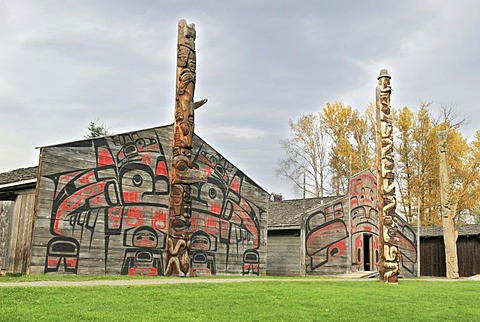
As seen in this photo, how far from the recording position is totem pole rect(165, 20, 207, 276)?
15.2 meters

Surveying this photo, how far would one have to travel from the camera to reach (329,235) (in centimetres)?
2441

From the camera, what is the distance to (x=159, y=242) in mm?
16719

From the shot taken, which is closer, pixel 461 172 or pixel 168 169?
pixel 168 169

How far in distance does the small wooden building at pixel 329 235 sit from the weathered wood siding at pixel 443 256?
712 cm

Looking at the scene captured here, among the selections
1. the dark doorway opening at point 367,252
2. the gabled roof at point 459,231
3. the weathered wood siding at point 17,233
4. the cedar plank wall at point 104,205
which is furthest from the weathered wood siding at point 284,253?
the weathered wood siding at point 17,233

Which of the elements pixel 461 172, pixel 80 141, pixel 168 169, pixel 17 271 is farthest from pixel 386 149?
pixel 461 172

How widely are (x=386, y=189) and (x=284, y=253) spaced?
824 cm

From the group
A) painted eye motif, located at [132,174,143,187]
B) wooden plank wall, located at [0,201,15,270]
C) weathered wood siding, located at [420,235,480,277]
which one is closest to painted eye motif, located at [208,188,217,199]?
painted eye motif, located at [132,174,143,187]

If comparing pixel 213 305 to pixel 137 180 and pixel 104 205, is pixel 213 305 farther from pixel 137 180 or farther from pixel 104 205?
pixel 137 180

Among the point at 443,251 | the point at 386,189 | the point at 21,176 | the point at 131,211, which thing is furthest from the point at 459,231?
the point at 21,176

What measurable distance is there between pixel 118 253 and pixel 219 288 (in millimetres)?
5616

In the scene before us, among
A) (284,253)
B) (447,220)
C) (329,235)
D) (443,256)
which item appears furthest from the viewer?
(443,256)

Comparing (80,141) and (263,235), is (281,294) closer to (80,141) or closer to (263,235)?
(80,141)

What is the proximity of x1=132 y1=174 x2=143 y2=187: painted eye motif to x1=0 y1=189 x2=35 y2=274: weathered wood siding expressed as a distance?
10.2 feet
